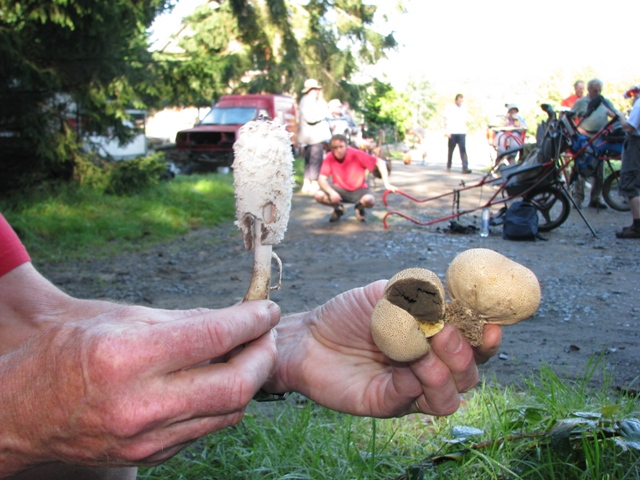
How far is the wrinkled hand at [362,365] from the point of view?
1.50m

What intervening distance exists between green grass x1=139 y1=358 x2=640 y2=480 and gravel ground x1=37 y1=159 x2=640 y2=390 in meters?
0.58

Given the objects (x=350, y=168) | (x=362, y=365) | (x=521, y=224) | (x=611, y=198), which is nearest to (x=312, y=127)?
(x=350, y=168)

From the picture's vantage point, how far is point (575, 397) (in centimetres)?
248

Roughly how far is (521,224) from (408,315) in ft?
20.8

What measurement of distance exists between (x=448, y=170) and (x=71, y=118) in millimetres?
10541

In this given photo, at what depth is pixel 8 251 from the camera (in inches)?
78.9

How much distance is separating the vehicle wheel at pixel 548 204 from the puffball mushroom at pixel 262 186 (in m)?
6.61

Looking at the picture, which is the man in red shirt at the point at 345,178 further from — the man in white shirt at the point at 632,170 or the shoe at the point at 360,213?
the man in white shirt at the point at 632,170

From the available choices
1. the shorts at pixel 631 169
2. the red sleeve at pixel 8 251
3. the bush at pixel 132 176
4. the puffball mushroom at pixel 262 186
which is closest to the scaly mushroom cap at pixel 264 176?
the puffball mushroom at pixel 262 186

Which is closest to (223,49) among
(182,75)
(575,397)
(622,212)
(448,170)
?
(448,170)

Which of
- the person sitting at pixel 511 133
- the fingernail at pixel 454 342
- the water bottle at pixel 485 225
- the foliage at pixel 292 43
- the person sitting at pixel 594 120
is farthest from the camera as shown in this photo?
the foliage at pixel 292 43

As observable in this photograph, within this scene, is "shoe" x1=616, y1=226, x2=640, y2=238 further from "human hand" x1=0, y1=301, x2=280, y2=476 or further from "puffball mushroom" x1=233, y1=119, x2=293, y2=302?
"human hand" x1=0, y1=301, x2=280, y2=476

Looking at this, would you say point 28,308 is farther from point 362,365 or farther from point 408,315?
point 408,315

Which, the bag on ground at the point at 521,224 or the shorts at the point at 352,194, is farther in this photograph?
the shorts at the point at 352,194
